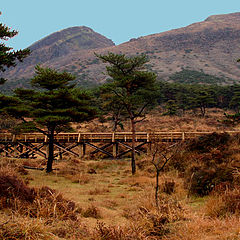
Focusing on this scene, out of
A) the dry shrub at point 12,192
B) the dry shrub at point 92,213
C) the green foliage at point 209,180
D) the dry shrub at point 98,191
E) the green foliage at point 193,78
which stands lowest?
the dry shrub at point 98,191

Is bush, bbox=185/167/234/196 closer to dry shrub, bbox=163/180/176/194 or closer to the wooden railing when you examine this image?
dry shrub, bbox=163/180/176/194

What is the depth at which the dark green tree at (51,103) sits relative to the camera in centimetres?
1666

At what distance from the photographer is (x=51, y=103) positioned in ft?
58.8

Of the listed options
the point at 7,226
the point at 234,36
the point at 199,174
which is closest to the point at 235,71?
the point at 234,36

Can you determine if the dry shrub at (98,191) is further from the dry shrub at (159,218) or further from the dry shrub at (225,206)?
the dry shrub at (225,206)

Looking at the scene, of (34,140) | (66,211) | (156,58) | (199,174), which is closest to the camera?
(66,211)

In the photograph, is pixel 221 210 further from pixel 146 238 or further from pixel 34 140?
pixel 34 140

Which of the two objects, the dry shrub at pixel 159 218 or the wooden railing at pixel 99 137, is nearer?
the dry shrub at pixel 159 218

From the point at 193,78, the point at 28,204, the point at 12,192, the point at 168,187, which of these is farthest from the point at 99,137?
the point at 193,78

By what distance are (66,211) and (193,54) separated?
161m

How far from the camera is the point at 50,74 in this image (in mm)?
17281

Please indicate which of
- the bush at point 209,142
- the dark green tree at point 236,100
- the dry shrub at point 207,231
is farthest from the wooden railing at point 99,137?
the dark green tree at point 236,100

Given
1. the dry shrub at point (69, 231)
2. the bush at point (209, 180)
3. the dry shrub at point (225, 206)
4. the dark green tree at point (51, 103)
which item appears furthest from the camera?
the dark green tree at point (51, 103)

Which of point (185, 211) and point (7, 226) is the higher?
point (7, 226)
